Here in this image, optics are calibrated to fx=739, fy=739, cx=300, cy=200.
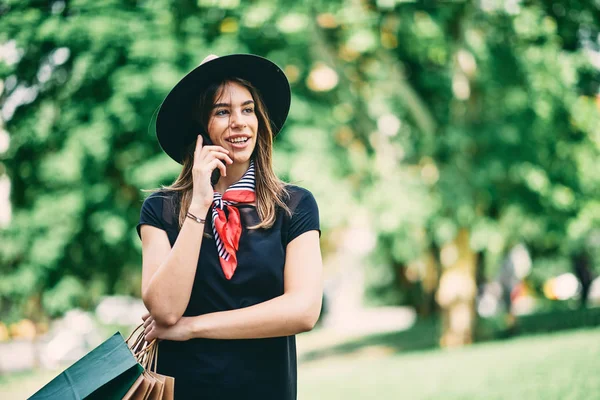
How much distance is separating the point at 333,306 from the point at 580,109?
2377cm

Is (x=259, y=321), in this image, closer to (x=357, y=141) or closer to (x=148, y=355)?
(x=148, y=355)

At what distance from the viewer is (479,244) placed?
41.2 feet

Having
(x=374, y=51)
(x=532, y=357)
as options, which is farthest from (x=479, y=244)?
(x=374, y=51)

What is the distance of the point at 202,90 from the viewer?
2514 millimetres

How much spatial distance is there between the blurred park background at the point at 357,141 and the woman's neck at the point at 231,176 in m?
6.61

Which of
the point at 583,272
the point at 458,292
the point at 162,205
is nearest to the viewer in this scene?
the point at 162,205

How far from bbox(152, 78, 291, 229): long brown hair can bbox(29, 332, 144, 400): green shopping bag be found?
47 cm

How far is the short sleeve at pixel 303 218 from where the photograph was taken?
239cm

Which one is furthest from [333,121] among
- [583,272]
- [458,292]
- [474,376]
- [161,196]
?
[583,272]

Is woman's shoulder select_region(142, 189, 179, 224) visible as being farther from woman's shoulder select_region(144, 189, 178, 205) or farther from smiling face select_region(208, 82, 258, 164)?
smiling face select_region(208, 82, 258, 164)

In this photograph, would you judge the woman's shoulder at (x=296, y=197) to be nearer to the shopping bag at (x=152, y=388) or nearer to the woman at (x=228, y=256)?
the woman at (x=228, y=256)

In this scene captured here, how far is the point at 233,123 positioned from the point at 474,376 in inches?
312

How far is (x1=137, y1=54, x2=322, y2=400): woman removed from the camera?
2.26m

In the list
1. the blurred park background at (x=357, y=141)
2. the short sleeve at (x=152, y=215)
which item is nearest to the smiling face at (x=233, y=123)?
the short sleeve at (x=152, y=215)
